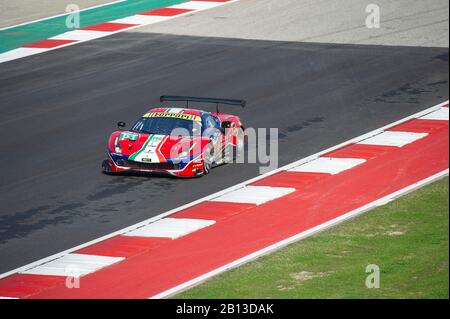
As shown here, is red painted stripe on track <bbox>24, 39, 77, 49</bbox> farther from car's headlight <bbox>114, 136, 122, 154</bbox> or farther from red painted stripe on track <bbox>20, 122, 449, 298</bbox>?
red painted stripe on track <bbox>20, 122, 449, 298</bbox>

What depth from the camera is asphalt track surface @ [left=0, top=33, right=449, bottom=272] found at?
20.8 metres

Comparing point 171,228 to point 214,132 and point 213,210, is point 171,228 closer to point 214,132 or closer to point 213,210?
point 213,210

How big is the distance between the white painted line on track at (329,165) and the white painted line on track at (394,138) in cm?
133

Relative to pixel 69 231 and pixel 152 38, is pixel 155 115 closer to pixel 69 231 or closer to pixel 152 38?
pixel 69 231

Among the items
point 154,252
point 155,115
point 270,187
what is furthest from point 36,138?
point 154,252

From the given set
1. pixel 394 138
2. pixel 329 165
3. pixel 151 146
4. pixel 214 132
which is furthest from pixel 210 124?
pixel 394 138

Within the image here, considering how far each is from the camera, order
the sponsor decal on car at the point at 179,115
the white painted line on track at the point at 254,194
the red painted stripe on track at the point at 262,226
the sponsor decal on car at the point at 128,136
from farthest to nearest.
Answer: the sponsor decal on car at the point at 179,115 < the sponsor decal on car at the point at 128,136 < the white painted line on track at the point at 254,194 < the red painted stripe on track at the point at 262,226

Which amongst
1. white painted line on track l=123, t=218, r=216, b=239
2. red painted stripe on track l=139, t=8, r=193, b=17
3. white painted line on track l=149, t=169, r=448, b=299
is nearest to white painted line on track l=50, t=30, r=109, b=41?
red painted stripe on track l=139, t=8, r=193, b=17

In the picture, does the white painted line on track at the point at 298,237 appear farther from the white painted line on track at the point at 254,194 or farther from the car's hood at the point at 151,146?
the car's hood at the point at 151,146

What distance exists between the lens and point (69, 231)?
19719mm

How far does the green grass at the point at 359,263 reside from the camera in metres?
16.4

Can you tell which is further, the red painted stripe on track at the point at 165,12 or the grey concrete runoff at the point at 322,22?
the red painted stripe on track at the point at 165,12

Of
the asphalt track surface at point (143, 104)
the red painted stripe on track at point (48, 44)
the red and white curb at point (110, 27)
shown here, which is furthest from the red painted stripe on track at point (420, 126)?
the red painted stripe on track at point (48, 44)

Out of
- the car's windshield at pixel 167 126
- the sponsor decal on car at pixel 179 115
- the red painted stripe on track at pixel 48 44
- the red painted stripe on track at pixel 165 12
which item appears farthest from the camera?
the red painted stripe on track at pixel 165 12
